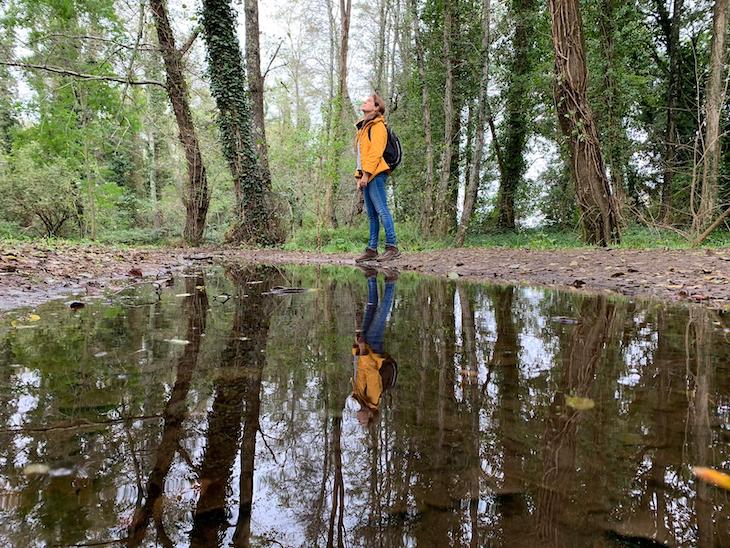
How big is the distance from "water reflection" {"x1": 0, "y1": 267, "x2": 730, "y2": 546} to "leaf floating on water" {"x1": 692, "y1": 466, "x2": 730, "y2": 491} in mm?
32

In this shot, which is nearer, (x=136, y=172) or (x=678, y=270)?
(x=678, y=270)

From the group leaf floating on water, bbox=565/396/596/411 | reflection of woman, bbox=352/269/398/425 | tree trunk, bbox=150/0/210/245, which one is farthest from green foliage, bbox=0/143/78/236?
leaf floating on water, bbox=565/396/596/411

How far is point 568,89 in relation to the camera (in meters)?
7.10

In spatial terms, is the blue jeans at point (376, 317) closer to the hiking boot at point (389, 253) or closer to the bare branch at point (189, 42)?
the hiking boot at point (389, 253)

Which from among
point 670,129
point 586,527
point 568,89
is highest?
point 670,129

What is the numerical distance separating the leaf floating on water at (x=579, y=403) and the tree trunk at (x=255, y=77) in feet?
34.6

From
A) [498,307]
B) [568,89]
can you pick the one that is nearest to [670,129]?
[568,89]

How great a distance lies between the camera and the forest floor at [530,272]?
11.3 ft

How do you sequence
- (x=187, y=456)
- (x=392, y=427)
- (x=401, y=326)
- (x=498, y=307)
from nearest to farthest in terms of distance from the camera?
(x=187, y=456)
(x=392, y=427)
(x=401, y=326)
(x=498, y=307)

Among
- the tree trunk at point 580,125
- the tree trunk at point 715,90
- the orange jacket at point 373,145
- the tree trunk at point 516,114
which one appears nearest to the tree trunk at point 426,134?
the tree trunk at point 516,114

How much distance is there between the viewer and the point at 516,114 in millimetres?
15156

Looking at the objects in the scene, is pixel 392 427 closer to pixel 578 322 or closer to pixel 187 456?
pixel 187 456

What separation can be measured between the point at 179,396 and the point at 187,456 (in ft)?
1.25

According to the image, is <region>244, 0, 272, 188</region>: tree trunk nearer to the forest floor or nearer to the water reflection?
the forest floor
